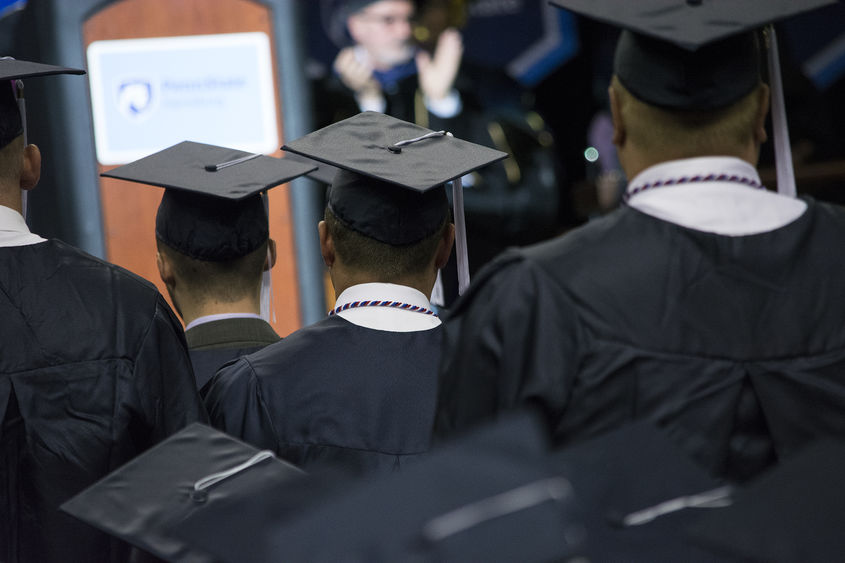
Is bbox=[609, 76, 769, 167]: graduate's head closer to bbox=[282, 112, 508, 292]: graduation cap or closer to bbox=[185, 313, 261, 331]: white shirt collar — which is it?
bbox=[282, 112, 508, 292]: graduation cap

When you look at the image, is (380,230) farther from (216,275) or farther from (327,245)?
(216,275)

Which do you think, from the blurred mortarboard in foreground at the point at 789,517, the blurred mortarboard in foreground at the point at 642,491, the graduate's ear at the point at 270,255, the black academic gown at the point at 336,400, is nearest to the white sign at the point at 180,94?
the graduate's ear at the point at 270,255

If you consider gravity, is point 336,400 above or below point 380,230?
below

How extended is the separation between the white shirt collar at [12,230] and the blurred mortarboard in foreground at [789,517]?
1.55 meters

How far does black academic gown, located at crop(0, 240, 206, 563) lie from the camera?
224cm

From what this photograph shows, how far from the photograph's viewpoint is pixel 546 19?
658 centimetres

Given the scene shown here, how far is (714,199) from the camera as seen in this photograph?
5.07 ft

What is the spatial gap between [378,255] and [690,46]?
1.07 metres

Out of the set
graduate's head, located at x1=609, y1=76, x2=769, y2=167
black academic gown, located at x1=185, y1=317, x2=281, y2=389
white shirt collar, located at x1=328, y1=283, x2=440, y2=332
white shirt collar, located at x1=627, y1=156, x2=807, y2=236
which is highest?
graduate's head, located at x1=609, y1=76, x2=769, y2=167

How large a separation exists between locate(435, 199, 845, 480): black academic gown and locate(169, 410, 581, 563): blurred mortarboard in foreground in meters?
0.23

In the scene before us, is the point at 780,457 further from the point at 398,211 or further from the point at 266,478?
the point at 398,211

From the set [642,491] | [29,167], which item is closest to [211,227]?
[29,167]

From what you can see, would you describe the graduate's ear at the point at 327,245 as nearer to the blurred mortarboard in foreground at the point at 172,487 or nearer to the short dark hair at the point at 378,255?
the short dark hair at the point at 378,255

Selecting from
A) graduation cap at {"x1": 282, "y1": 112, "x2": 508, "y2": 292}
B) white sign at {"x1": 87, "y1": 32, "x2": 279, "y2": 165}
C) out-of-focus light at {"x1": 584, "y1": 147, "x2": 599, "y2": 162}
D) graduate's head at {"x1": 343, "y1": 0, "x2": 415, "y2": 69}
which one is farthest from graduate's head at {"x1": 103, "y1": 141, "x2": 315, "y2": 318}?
out-of-focus light at {"x1": 584, "y1": 147, "x2": 599, "y2": 162}
